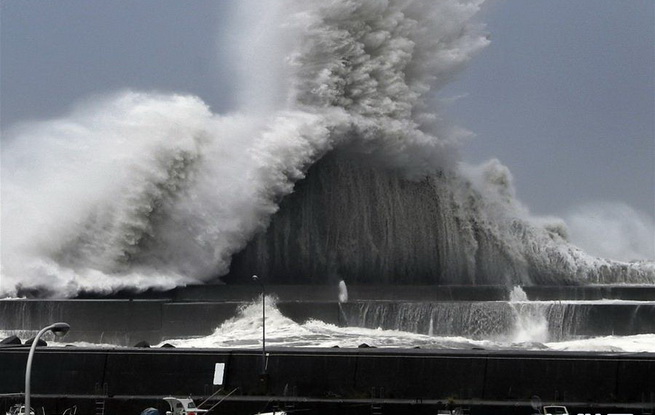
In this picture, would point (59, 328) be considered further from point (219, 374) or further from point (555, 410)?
point (555, 410)

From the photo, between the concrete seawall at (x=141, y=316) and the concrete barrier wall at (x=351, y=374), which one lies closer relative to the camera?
the concrete barrier wall at (x=351, y=374)

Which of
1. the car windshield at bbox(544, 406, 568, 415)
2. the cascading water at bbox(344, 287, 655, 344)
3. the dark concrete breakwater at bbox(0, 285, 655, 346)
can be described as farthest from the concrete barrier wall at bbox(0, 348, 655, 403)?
the cascading water at bbox(344, 287, 655, 344)

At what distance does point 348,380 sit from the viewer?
77.5 ft

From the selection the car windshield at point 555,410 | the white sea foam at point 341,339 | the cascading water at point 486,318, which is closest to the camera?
the car windshield at point 555,410

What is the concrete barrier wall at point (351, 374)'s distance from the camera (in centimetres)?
2283

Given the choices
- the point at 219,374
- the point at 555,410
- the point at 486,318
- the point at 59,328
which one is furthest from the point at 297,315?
the point at 59,328

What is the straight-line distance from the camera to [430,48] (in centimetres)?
4281

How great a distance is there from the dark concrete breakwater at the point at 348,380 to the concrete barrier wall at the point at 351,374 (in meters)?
0.02

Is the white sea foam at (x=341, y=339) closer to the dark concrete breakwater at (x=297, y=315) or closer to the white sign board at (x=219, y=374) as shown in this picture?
the dark concrete breakwater at (x=297, y=315)

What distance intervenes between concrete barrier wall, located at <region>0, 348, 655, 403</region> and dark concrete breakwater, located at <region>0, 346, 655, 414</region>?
0.02 m

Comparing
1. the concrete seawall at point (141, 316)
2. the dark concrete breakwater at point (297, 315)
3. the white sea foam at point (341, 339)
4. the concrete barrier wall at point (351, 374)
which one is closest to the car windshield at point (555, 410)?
the concrete barrier wall at point (351, 374)

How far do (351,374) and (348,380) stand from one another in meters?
0.13

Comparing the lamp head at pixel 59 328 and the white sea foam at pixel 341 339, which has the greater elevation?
the lamp head at pixel 59 328

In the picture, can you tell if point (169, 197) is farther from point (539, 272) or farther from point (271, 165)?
point (539, 272)
